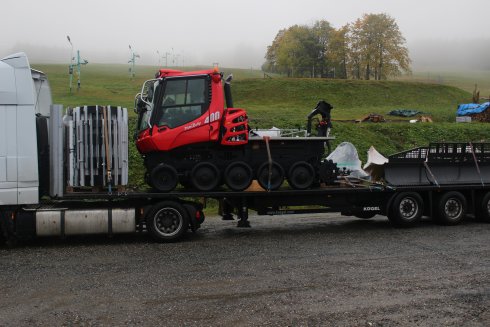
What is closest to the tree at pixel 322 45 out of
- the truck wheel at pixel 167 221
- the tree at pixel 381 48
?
the tree at pixel 381 48

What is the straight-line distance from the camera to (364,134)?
87.0ft

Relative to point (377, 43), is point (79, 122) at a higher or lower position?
lower

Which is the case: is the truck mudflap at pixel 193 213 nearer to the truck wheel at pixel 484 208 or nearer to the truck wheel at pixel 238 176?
the truck wheel at pixel 238 176

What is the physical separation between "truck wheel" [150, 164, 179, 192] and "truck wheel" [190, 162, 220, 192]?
15.2 inches

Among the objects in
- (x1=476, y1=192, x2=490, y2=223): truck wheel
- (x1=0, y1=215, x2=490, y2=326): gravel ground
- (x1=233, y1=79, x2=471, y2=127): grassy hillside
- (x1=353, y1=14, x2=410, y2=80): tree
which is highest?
(x1=353, y1=14, x2=410, y2=80): tree

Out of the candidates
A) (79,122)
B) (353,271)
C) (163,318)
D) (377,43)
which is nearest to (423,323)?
(353,271)

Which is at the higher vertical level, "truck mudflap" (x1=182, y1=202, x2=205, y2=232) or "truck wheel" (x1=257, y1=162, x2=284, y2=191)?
"truck wheel" (x1=257, y1=162, x2=284, y2=191)

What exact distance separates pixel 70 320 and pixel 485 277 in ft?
18.9

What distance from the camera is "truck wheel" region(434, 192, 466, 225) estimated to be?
1183cm

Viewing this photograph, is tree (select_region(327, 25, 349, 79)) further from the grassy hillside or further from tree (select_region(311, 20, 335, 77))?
the grassy hillside

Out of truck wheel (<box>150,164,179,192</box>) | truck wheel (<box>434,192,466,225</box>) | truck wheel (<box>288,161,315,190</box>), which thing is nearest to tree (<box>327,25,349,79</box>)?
truck wheel (<box>434,192,466,225</box>)

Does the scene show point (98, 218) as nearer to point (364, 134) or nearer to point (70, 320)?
point (70, 320)

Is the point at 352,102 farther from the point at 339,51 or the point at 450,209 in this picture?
the point at 450,209

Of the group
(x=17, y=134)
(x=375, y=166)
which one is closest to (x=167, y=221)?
(x=17, y=134)
